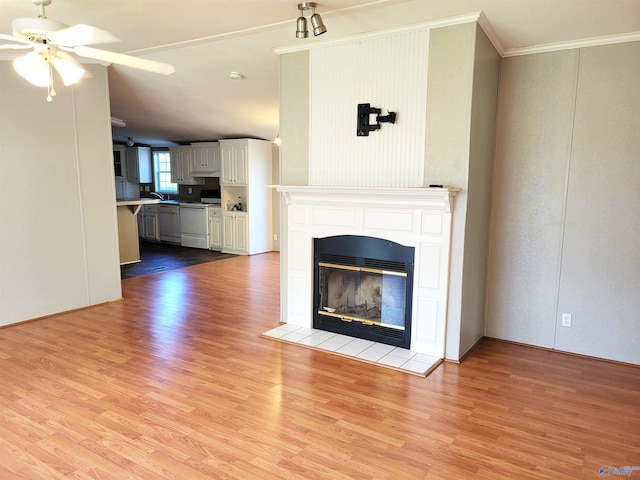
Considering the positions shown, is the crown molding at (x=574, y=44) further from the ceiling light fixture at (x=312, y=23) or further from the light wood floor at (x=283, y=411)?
the light wood floor at (x=283, y=411)

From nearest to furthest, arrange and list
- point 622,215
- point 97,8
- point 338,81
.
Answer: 1. point 97,8
2. point 622,215
3. point 338,81

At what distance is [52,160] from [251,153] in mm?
3870

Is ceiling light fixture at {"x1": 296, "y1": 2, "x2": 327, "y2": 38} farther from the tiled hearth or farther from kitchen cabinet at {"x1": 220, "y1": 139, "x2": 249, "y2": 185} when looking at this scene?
kitchen cabinet at {"x1": 220, "y1": 139, "x2": 249, "y2": 185}

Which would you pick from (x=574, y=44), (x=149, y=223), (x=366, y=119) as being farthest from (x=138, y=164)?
(x=574, y=44)

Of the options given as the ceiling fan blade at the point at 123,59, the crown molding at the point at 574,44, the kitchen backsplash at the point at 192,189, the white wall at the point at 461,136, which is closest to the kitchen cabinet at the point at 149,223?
the kitchen backsplash at the point at 192,189

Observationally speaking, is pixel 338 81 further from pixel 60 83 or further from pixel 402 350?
pixel 60 83

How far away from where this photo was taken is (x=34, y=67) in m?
2.40

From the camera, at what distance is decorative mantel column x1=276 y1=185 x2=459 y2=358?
10.7 feet

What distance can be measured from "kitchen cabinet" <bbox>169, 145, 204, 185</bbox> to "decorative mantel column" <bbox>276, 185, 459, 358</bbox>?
553cm

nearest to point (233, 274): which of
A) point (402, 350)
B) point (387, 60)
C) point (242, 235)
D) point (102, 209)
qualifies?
point (242, 235)

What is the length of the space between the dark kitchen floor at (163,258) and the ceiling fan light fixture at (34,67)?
4069 mm

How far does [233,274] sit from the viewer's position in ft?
21.1

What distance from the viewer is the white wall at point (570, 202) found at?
331cm

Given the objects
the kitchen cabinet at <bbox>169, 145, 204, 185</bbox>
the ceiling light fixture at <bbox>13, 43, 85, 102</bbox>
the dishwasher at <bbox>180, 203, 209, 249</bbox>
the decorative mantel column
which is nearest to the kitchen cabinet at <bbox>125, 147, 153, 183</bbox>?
the kitchen cabinet at <bbox>169, 145, 204, 185</bbox>
